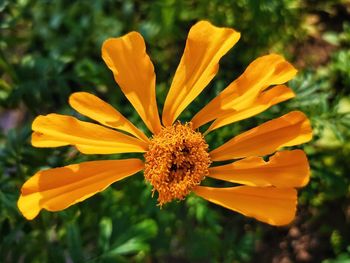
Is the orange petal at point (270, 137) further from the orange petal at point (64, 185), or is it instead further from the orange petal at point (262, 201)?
the orange petal at point (64, 185)

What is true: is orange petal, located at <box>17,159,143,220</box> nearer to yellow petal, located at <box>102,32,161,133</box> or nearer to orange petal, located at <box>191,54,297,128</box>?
yellow petal, located at <box>102,32,161,133</box>

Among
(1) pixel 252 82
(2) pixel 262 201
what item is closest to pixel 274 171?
(2) pixel 262 201

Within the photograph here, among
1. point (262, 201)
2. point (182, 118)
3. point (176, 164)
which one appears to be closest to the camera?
point (262, 201)

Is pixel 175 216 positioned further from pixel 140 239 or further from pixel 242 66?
pixel 242 66

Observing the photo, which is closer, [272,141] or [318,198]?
[272,141]

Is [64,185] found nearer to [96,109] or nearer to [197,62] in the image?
[96,109]

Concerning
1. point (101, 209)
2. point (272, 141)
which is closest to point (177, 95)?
point (272, 141)
